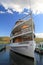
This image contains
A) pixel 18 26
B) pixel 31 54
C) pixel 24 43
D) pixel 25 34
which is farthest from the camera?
pixel 18 26

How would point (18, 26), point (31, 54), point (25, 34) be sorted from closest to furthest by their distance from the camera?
point (31, 54) < point (25, 34) < point (18, 26)

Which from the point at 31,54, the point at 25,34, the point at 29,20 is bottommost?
the point at 31,54

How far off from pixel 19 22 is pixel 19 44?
154 cm

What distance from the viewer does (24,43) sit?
28.1ft

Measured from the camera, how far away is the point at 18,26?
9.89 metres

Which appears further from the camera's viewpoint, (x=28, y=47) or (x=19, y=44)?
(x=19, y=44)

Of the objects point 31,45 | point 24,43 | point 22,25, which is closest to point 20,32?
point 22,25

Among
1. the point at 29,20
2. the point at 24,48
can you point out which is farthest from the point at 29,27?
the point at 24,48

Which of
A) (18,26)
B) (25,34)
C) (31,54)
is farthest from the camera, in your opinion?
(18,26)

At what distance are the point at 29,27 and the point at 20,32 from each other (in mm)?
715

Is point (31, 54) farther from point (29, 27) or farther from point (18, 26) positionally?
point (18, 26)

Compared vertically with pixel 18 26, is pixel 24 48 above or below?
below

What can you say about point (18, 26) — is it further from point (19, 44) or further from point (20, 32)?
point (19, 44)

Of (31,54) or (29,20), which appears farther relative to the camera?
(29,20)
